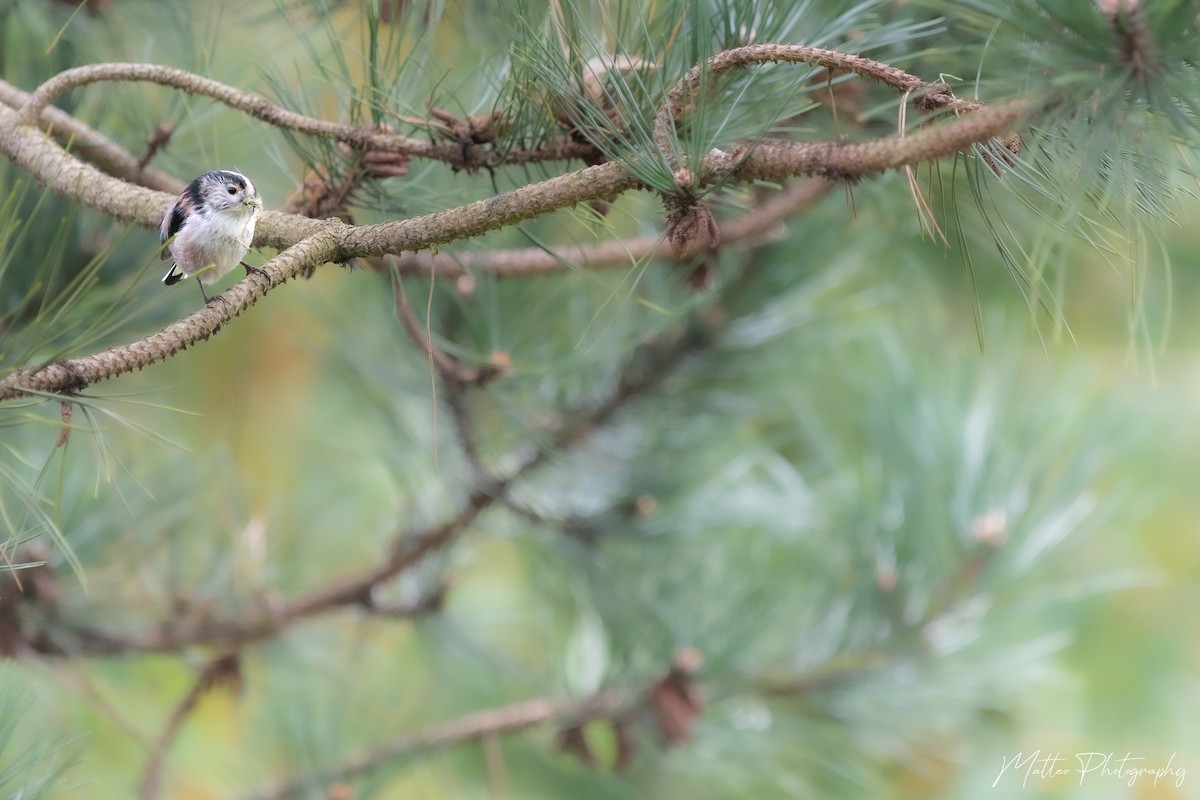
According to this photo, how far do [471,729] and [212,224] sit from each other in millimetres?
551

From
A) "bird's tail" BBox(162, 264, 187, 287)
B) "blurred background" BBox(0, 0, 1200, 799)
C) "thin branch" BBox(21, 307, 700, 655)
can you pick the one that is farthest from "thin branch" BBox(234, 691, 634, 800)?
"bird's tail" BBox(162, 264, 187, 287)

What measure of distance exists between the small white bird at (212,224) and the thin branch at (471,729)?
0.53 meters

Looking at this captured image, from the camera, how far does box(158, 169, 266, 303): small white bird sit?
0.37m

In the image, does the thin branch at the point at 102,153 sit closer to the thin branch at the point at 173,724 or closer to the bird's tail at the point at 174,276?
the bird's tail at the point at 174,276

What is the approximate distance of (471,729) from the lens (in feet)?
2.67

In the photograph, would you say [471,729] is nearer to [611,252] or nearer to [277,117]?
[611,252]

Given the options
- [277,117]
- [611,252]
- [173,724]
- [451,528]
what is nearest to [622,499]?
[451,528]

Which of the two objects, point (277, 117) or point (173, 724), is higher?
point (277, 117)

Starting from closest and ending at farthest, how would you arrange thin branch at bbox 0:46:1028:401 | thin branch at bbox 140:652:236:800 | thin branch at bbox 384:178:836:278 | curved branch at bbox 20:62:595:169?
thin branch at bbox 0:46:1028:401 < curved branch at bbox 20:62:595:169 < thin branch at bbox 384:178:836:278 < thin branch at bbox 140:652:236:800

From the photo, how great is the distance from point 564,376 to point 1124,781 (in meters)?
0.71

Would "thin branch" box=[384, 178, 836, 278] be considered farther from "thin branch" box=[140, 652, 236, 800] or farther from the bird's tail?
"thin branch" box=[140, 652, 236, 800]

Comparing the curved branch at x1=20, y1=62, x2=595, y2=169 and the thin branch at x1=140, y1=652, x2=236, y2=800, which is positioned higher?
the curved branch at x1=20, y1=62, x2=595, y2=169

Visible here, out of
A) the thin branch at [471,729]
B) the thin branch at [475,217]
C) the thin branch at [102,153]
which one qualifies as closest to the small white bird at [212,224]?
the thin branch at [475,217]

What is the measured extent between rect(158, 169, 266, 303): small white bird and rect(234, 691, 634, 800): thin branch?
0.53 meters
